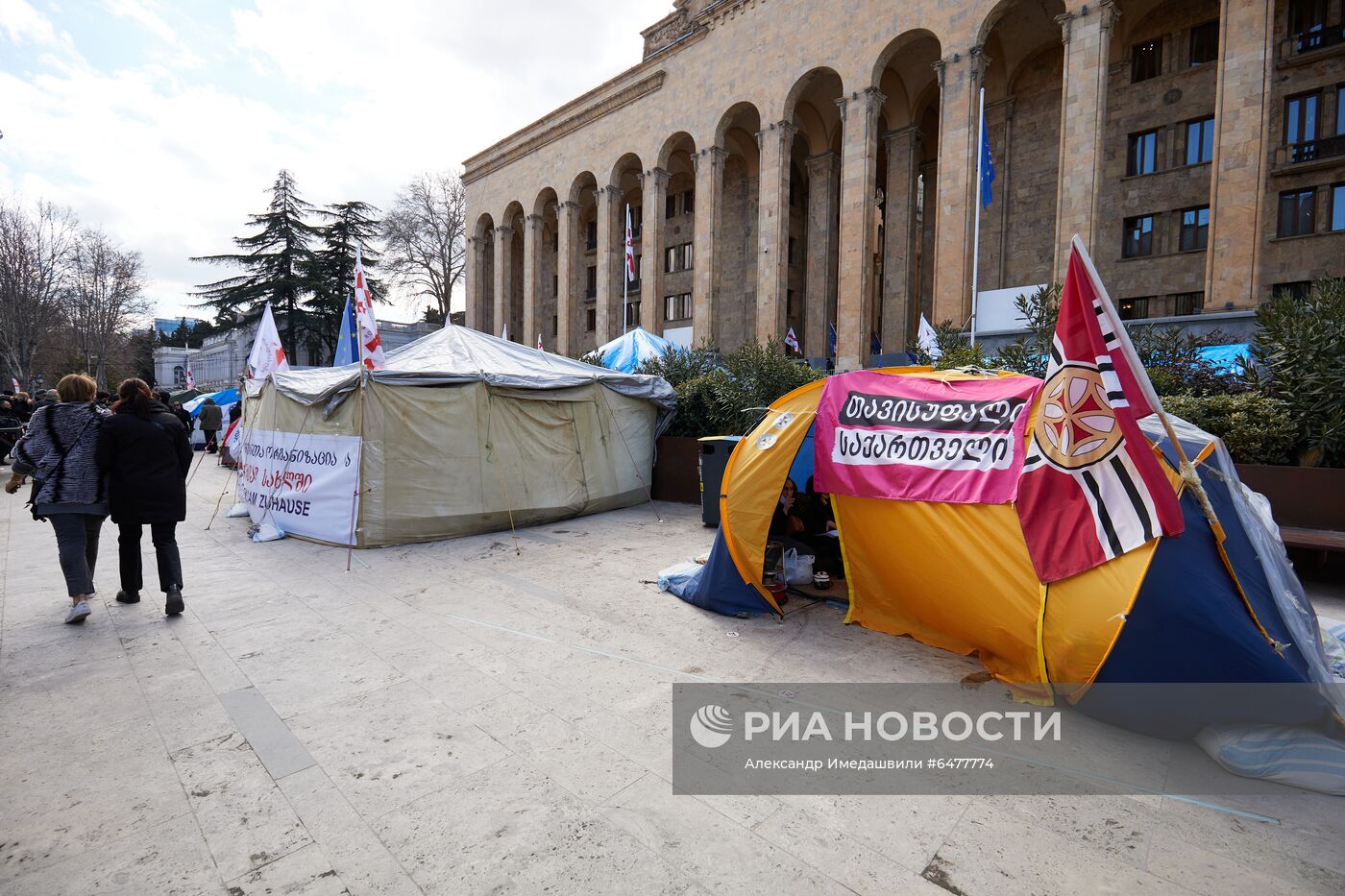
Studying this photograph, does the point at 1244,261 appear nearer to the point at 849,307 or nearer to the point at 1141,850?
the point at 849,307

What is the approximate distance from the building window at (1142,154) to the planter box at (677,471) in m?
21.8

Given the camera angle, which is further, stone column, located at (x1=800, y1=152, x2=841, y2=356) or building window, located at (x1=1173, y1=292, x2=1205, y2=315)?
stone column, located at (x1=800, y1=152, x2=841, y2=356)

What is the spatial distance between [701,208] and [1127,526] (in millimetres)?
28165

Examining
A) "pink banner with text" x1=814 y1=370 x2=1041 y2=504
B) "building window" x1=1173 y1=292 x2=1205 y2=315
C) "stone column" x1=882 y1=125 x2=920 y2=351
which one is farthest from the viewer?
"stone column" x1=882 y1=125 x2=920 y2=351

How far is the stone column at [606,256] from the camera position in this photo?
3344 cm

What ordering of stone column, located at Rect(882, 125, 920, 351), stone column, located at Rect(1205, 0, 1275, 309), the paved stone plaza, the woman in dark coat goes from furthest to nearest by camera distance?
stone column, located at Rect(882, 125, 920, 351), stone column, located at Rect(1205, 0, 1275, 309), the woman in dark coat, the paved stone plaza

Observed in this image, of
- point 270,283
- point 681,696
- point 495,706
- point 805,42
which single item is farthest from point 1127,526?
point 270,283

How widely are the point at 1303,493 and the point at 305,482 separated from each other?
12561 mm

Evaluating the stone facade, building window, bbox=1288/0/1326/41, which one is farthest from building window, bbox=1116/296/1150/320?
building window, bbox=1288/0/1326/41

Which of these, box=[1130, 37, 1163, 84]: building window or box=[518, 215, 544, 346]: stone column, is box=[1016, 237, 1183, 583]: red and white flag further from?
box=[518, 215, 544, 346]: stone column

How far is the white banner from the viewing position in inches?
327

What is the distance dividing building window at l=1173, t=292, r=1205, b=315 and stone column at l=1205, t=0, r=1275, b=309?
4787 millimetres

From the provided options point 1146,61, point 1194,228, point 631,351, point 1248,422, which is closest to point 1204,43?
point 1146,61

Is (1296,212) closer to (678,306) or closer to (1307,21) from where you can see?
(1307,21)
